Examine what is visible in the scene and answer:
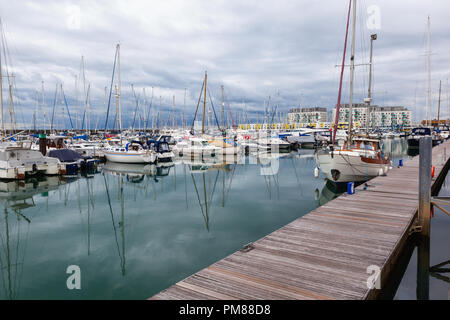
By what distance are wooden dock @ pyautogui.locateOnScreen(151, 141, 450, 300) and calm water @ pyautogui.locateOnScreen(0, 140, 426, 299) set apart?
260 cm

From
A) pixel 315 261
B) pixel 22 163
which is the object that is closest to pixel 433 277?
pixel 315 261

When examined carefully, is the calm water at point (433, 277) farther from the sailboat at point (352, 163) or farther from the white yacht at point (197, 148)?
the white yacht at point (197, 148)

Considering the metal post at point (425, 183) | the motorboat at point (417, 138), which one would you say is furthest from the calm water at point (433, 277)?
the motorboat at point (417, 138)

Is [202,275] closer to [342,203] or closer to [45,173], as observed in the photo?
[342,203]

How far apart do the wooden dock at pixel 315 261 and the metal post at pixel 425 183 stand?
401mm

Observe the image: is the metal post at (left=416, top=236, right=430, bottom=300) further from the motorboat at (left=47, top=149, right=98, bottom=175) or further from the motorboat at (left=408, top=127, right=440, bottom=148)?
the motorboat at (left=408, top=127, right=440, bottom=148)

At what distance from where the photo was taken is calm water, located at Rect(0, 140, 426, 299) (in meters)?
8.68

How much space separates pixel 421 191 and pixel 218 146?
35557mm

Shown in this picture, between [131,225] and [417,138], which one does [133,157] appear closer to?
[131,225]

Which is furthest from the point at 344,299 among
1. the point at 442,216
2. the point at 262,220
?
the point at 442,216

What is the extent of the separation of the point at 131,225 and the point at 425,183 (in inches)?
484

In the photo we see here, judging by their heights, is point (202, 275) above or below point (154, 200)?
above

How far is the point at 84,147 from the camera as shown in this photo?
129ft

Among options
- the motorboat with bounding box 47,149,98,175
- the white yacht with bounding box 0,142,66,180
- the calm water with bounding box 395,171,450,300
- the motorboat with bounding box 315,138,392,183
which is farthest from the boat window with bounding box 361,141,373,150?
the white yacht with bounding box 0,142,66,180
